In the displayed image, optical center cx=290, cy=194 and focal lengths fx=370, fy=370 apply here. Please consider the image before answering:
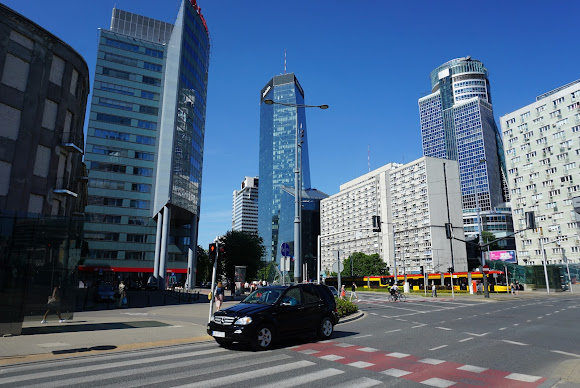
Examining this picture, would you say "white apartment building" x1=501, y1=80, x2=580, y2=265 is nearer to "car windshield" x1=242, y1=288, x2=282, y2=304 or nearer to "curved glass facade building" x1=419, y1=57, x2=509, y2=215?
"curved glass facade building" x1=419, y1=57, x2=509, y2=215

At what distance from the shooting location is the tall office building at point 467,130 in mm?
147750

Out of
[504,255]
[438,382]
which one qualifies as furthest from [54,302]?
[504,255]

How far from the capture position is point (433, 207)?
9438 cm

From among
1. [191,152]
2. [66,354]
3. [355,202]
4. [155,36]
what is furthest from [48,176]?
[355,202]

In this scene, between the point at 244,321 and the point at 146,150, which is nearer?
the point at 244,321

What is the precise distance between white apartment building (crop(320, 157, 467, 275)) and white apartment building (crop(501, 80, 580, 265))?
17.4 metres

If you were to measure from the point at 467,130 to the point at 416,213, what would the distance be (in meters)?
85.0

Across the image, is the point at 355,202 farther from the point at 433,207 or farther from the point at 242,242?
the point at 242,242

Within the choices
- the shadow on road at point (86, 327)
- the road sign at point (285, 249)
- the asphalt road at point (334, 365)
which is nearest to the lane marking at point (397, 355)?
the asphalt road at point (334, 365)

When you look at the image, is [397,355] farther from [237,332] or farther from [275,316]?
[237,332]

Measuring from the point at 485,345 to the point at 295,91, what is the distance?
6477 inches

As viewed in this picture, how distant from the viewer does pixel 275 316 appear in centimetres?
1001

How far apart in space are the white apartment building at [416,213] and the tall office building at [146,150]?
41424mm

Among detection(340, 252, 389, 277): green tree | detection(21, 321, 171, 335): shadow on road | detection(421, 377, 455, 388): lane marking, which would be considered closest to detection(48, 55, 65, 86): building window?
detection(21, 321, 171, 335): shadow on road
